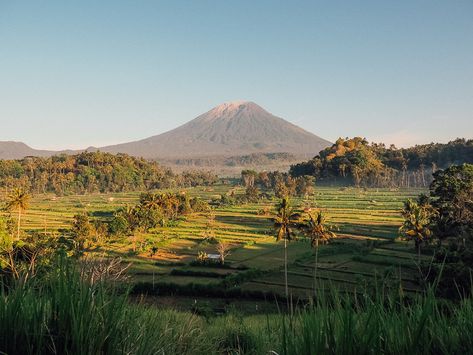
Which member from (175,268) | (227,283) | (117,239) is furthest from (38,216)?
(227,283)

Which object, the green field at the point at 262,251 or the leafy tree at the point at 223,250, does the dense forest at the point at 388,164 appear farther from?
the leafy tree at the point at 223,250

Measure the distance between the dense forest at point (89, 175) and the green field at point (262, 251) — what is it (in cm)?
5012

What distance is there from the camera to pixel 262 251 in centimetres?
4644

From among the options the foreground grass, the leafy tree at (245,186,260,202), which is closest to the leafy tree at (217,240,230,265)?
the foreground grass

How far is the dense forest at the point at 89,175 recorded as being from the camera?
126625mm

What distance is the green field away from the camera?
3312cm

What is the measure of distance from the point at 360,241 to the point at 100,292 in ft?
161

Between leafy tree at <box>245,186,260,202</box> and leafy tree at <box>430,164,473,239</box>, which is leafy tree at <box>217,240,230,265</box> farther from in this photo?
leafy tree at <box>245,186,260,202</box>

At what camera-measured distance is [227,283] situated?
32.1 metres

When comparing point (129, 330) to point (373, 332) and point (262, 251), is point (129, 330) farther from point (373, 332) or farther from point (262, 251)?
point (262, 251)

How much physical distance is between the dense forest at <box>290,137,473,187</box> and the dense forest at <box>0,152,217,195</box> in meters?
43.1

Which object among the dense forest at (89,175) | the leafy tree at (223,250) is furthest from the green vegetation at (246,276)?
the dense forest at (89,175)

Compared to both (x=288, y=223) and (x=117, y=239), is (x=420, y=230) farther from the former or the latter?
(x=117, y=239)

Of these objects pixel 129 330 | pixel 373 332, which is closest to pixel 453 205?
pixel 373 332
